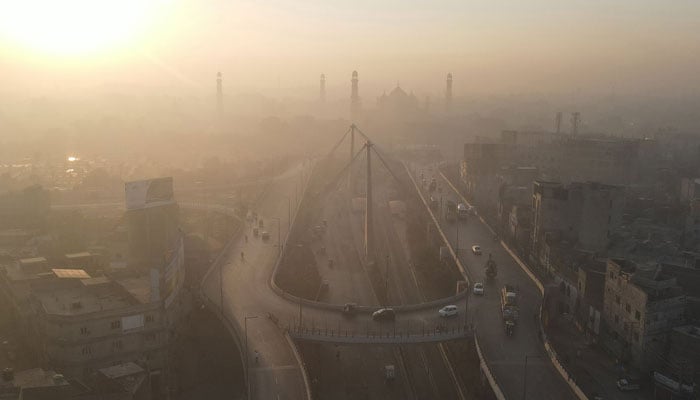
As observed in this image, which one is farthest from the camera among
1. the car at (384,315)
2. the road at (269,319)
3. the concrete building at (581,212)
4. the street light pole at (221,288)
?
the concrete building at (581,212)

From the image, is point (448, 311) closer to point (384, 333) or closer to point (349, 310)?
point (384, 333)

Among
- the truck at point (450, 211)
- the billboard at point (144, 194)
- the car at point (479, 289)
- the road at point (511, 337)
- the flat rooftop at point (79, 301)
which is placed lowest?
the road at point (511, 337)

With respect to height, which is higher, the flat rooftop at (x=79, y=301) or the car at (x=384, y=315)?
the flat rooftop at (x=79, y=301)

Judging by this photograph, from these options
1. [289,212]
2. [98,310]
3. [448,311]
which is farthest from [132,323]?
[289,212]

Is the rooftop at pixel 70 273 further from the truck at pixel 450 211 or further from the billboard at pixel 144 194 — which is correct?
the truck at pixel 450 211

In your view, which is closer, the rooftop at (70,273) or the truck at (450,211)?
the rooftop at (70,273)

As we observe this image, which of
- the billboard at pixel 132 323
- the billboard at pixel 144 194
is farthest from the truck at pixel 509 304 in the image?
the billboard at pixel 144 194
